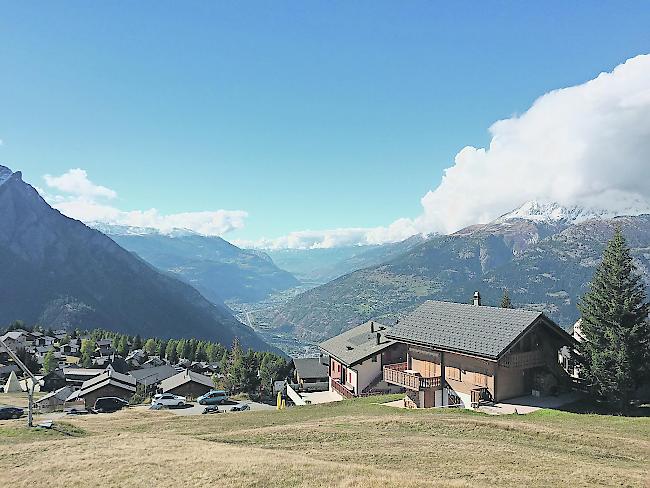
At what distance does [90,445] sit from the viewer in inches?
1009

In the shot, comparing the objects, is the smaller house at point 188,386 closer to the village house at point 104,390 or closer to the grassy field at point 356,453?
the village house at point 104,390

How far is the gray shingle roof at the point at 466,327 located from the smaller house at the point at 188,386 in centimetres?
5375

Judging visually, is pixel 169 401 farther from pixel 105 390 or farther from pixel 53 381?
pixel 53 381

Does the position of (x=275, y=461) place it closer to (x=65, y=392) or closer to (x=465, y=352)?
(x=465, y=352)

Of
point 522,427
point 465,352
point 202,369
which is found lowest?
point 202,369

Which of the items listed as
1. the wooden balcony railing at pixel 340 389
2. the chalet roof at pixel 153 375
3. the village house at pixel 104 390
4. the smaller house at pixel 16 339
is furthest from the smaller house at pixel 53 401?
the smaller house at pixel 16 339

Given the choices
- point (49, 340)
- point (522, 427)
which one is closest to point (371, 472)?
point (522, 427)

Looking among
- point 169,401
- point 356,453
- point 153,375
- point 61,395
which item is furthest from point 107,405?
point 356,453

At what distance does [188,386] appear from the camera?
8725 centimetres

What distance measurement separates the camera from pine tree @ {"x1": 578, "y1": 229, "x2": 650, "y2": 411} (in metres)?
33.4

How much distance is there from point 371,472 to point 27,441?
21.0m

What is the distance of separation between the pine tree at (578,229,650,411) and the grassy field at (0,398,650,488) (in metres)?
3.52

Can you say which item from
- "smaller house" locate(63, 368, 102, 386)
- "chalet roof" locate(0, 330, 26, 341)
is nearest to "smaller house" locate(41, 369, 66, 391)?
"smaller house" locate(63, 368, 102, 386)

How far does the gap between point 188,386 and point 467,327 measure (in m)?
61.8
